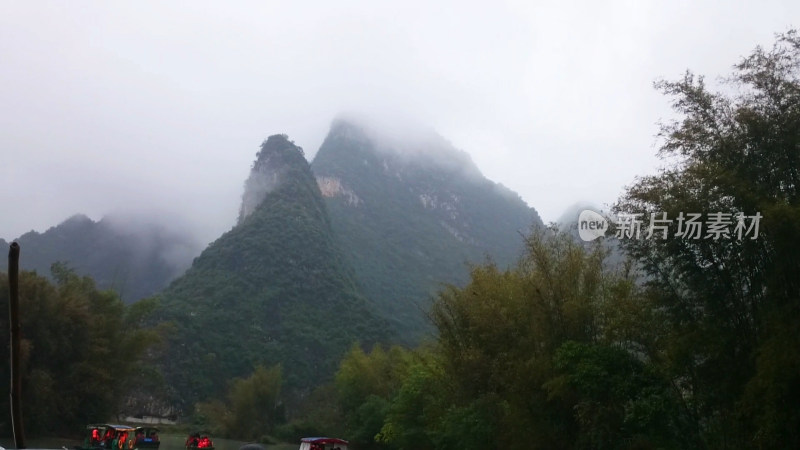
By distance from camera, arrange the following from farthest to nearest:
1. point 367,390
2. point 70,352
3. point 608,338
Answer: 1. point 367,390
2. point 70,352
3. point 608,338

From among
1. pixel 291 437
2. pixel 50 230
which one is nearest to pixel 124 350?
pixel 291 437

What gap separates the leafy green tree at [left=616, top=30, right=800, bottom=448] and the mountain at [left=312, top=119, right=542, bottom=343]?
6664 centimetres

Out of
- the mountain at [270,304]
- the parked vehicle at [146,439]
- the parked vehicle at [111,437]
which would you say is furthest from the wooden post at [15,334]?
the mountain at [270,304]

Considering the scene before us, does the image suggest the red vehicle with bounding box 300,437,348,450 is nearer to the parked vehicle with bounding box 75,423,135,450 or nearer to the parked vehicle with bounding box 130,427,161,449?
the parked vehicle with bounding box 75,423,135,450

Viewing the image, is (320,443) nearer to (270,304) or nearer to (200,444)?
(200,444)

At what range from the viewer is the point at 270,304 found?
7888cm

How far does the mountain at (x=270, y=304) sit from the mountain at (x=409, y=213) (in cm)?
744

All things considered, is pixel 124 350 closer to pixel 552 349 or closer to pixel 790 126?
pixel 552 349

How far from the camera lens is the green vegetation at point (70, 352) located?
3369cm

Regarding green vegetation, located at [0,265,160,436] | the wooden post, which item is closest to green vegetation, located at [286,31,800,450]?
the wooden post

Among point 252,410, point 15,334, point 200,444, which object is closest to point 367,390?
point 200,444

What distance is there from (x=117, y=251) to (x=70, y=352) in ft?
277

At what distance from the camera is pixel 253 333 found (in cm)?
7369

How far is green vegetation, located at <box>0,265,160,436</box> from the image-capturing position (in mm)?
33688
